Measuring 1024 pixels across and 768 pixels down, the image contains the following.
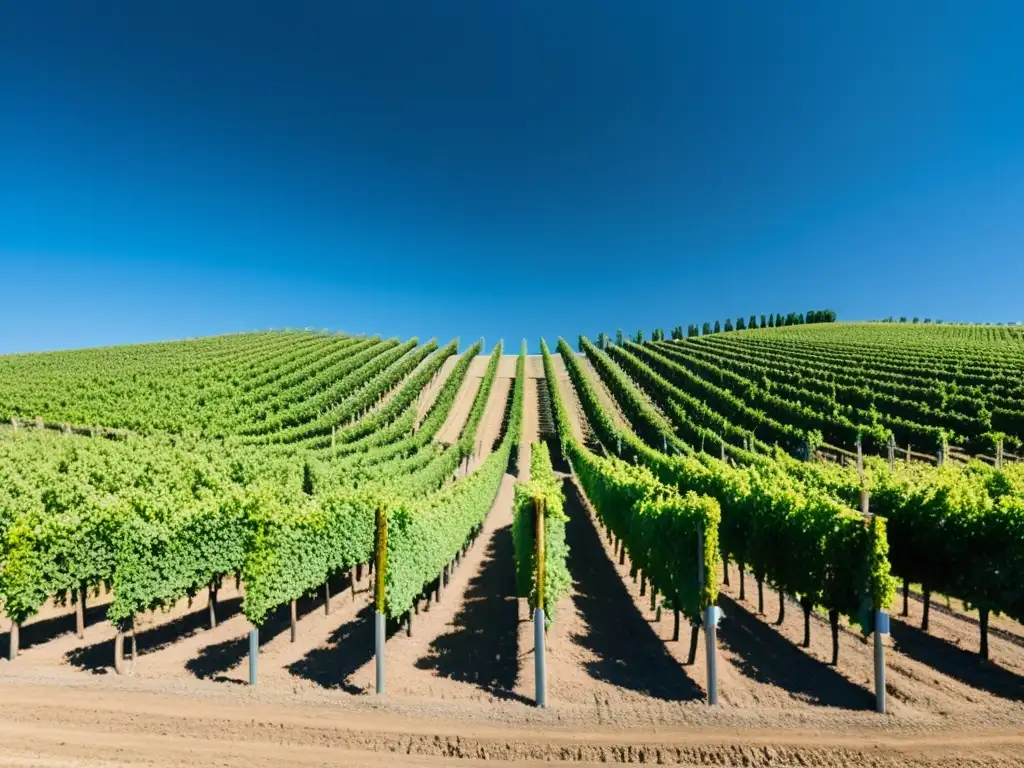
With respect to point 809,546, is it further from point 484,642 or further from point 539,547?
point 484,642

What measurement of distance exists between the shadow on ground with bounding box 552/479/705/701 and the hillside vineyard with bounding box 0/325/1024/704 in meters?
1.24

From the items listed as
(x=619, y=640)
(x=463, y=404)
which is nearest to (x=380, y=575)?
(x=619, y=640)

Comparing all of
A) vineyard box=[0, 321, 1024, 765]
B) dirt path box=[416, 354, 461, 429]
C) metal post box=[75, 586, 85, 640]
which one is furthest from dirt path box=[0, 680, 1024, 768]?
dirt path box=[416, 354, 461, 429]

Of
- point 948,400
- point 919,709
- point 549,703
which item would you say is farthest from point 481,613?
point 948,400

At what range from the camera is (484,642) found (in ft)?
48.3

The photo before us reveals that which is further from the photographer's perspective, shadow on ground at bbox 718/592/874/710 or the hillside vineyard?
the hillside vineyard

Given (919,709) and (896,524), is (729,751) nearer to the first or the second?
(919,709)

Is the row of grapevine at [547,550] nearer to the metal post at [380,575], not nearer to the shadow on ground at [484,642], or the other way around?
the shadow on ground at [484,642]

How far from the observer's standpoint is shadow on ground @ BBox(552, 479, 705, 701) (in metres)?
12.0

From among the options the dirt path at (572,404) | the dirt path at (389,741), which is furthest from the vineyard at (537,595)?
the dirt path at (572,404)

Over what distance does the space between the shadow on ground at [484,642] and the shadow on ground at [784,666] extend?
6.10 m

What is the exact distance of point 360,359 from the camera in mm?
78125

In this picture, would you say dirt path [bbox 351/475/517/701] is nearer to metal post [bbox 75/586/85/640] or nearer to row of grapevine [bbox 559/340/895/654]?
row of grapevine [bbox 559/340/895/654]

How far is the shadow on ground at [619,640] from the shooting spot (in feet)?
39.3
